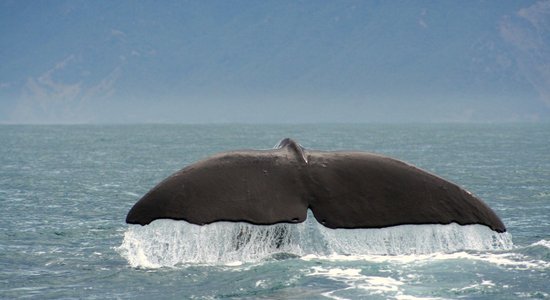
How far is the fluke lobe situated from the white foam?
0.11 m

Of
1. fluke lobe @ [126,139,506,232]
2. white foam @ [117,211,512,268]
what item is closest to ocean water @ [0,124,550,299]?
white foam @ [117,211,512,268]

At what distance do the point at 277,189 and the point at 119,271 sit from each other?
360cm

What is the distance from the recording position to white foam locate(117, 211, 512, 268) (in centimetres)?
Result: 938

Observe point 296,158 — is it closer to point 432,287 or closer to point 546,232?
point 432,287

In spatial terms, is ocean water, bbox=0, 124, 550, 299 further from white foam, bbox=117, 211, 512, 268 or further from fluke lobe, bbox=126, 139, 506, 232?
fluke lobe, bbox=126, 139, 506, 232

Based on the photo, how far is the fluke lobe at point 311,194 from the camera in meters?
9.16

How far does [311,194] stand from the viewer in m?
9.59

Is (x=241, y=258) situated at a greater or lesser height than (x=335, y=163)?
lesser

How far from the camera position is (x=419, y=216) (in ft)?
30.5

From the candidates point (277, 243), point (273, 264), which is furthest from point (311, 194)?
point (277, 243)

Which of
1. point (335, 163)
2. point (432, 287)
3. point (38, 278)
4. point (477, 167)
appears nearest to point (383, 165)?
point (335, 163)

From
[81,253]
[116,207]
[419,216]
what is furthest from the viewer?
[116,207]

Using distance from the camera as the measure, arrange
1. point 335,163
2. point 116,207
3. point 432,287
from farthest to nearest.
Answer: point 116,207 < point 432,287 < point 335,163

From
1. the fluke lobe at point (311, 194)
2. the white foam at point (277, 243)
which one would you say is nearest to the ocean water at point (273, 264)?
the white foam at point (277, 243)
